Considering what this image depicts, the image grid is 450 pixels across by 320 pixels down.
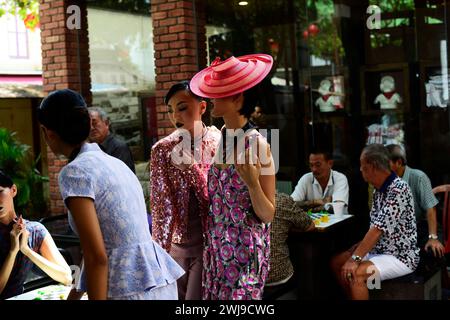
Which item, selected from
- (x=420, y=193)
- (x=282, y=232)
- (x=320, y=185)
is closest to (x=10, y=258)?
(x=282, y=232)

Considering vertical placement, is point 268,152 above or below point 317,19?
below

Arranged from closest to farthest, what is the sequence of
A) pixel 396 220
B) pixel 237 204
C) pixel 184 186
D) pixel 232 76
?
pixel 237 204 → pixel 232 76 → pixel 184 186 → pixel 396 220

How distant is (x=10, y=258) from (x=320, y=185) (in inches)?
131

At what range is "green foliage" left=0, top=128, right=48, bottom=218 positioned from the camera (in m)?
8.51

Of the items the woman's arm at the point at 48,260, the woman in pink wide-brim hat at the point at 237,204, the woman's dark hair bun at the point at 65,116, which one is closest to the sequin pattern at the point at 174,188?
the woman in pink wide-brim hat at the point at 237,204

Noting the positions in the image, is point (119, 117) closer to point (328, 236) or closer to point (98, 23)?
point (98, 23)

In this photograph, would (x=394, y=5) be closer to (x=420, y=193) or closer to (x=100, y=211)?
(x=420, y=193)

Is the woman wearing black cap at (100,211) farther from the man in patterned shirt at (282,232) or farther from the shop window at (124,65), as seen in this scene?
the shop window at (124,65)

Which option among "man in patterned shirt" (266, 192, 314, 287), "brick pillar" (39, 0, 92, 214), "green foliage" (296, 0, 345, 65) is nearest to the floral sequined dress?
"man in patterned shirt" (266, 192, 314, 287)

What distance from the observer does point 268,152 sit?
2.47 m

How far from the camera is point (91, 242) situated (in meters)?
1.89

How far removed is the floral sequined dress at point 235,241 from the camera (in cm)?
255

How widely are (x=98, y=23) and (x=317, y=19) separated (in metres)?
3.67
